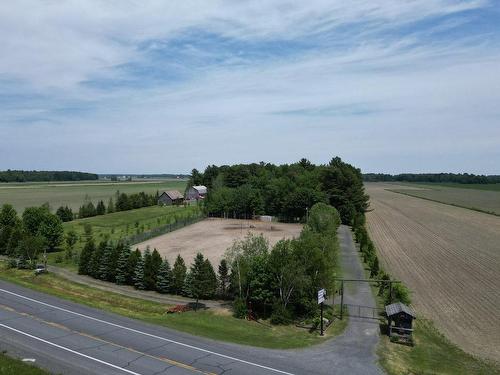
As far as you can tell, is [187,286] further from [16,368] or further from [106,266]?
[16,368]

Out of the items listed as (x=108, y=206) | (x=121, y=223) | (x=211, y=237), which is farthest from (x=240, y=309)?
(x=108, y=206)

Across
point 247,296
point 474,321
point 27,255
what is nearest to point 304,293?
point 247,296

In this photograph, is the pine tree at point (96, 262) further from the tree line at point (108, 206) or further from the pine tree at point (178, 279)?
the tree line at point (108, 206)

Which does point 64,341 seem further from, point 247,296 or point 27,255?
point 27,255

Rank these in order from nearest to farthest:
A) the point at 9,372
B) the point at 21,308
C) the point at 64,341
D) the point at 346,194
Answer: the point at 9,372 → the point at 64,341 → the point at 21,308 → the point at 346,194

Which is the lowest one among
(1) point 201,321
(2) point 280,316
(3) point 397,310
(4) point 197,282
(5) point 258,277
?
(1) point 201,321

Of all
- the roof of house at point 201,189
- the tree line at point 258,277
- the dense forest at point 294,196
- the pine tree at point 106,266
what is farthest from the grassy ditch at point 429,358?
the roof of house at point 201,189
